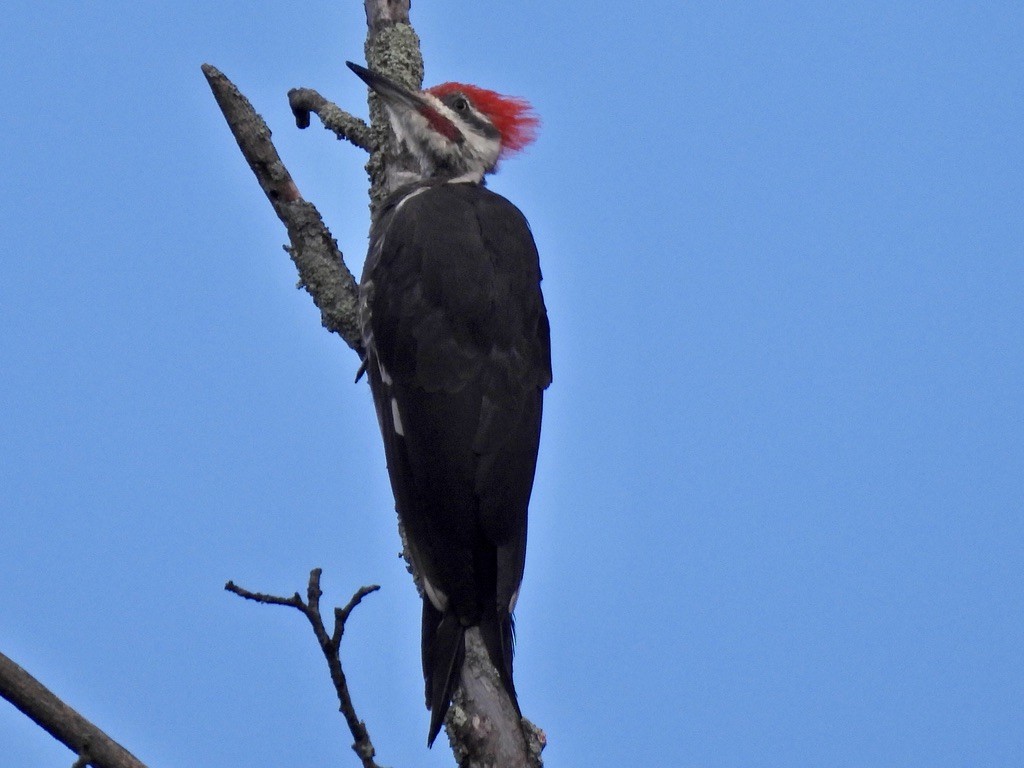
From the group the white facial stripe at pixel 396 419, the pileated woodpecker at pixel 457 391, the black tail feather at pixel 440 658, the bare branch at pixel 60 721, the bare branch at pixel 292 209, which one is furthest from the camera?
the bare branch at pixel 292 209

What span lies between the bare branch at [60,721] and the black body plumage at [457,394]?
83 cm

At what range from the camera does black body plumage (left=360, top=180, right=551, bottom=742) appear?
325 cm

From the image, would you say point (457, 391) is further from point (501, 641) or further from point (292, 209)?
point (292, 209)

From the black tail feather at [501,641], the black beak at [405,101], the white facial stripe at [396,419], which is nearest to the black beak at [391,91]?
the black beak at [405,101]

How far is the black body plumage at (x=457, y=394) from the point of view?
325 centimetres

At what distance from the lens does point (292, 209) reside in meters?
4.09

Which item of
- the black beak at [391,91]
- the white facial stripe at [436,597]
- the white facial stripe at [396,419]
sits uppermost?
the black beak at [391,91]

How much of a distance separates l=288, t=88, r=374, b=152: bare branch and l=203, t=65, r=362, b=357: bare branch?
1.49 ft

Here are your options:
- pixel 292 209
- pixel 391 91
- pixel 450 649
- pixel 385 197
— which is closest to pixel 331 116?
pixel 391 91

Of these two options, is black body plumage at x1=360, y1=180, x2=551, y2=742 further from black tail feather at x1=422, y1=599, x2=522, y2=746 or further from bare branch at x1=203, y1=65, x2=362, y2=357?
bare branch at x1=203, y1=65, x2=362, y2=357

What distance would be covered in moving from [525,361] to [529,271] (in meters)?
0.36

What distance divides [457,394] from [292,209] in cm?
103

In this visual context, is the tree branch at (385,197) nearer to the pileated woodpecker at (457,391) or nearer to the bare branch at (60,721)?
the pileated woodpecker at (457,391)

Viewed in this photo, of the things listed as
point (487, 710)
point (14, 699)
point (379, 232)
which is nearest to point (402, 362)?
point (379, 232)
